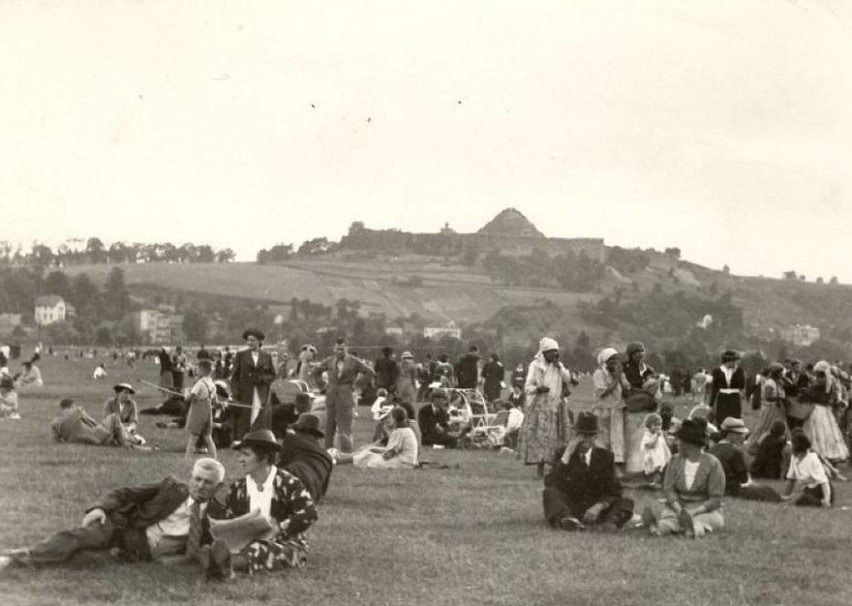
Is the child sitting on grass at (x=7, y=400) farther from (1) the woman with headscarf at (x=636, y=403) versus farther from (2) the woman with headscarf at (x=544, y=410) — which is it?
(1) the woman with headscarf at (x=636, y=403)

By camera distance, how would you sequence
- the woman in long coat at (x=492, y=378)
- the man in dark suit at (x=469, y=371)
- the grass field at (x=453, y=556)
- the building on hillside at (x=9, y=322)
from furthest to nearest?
the building on hillside at (x=9, y=322), the woman in long coat at (x=492, y=378), the man in dark suit at (x=469, y=371), the grass field at (x=453, y=556)

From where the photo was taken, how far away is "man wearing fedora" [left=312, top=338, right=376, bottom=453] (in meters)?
18.0

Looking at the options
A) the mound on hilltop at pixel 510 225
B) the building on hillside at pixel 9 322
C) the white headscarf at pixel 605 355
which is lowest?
the building on hillside at pixel 9 322

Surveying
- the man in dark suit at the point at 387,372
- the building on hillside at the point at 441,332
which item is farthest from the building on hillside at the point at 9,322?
the man in dark suit at the point at 387,372

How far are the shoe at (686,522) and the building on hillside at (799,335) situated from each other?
104211mm

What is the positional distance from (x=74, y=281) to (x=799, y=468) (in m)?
102

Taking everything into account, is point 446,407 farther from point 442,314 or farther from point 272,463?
point 442,314

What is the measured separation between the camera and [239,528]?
886 cm

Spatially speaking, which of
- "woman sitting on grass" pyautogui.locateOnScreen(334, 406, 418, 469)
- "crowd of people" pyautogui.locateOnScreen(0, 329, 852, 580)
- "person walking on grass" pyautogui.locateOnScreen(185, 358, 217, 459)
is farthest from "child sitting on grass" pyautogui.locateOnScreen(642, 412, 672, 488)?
"person walking on grass" pyautogui.locateOnScreen(185, 358, 217, 459)

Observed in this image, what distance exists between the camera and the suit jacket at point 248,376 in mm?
17344

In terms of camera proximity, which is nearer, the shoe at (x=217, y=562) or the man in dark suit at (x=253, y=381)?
the shoe at (x=217, y=562)

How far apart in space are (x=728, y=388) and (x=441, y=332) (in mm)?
79061

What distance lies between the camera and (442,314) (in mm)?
106375

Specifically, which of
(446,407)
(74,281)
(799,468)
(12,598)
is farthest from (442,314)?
(12,598)
